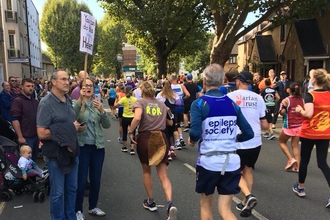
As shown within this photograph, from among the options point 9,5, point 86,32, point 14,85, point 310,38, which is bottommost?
point 14,85

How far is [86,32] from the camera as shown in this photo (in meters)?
4.39

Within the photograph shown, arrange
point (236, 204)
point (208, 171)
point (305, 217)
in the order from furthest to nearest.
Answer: point (236, 204), point (305, 217), point (208, 171)

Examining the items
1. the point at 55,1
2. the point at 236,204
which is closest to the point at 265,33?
the point at 236,204

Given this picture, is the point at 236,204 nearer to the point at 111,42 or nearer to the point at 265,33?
the point at 265,33

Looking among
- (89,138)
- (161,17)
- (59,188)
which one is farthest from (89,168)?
(161,17)

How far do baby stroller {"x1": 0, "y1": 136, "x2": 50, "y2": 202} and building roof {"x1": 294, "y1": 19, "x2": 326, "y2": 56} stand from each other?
2015 cm

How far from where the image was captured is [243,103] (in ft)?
13.5

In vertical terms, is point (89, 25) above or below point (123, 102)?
above

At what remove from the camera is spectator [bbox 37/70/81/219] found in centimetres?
329

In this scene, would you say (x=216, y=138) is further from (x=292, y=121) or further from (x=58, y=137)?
(x=292, y=121)

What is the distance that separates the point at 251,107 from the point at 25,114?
12.3ft

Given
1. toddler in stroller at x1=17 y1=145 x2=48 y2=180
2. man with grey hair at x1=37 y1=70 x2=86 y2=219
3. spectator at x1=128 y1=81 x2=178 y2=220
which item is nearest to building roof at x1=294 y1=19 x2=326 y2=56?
spectator at x1=128 y1=81 x2=178 y2=220

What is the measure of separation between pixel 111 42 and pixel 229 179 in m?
58.8

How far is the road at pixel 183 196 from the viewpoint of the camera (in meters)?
4.38
